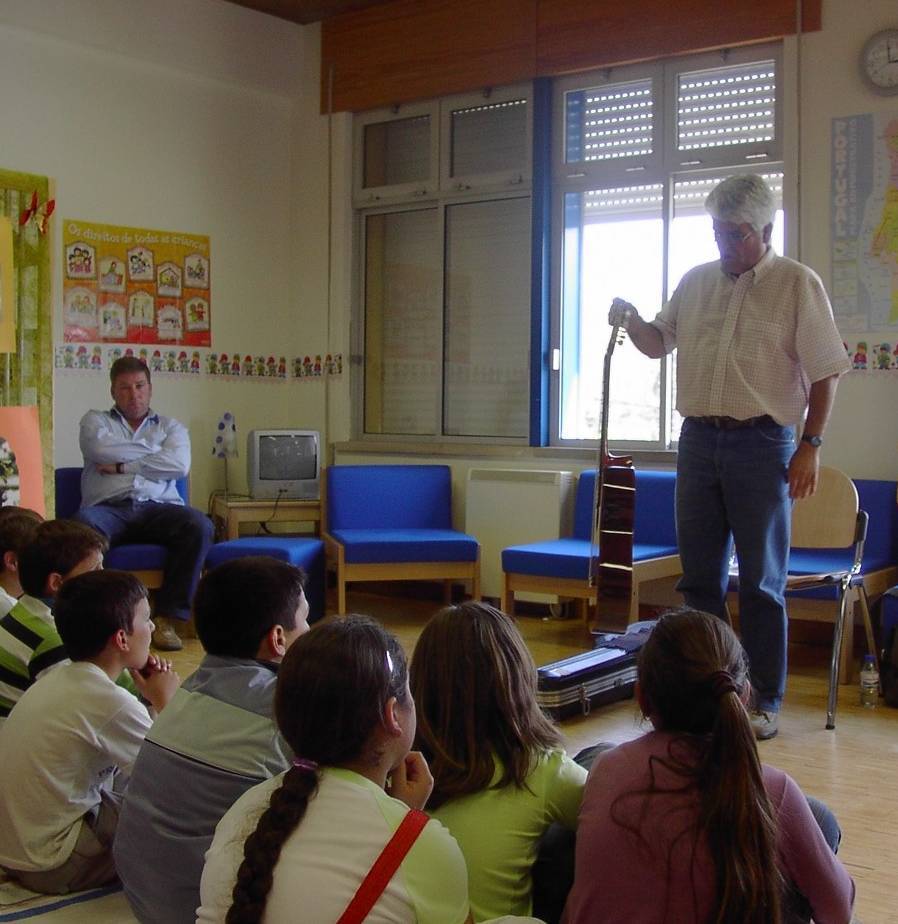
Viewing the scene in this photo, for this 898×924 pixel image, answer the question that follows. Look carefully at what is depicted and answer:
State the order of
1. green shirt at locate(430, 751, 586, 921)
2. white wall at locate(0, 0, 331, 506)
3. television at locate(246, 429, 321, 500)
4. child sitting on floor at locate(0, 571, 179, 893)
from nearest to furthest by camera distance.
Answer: green shirt at locate(430, 751, 586, 921) < child sitting on floor at locate(0, 571, 179, 893) < white wall at locate(0, 0, 331, 506) < television at locate(246, 429, 321, 500)

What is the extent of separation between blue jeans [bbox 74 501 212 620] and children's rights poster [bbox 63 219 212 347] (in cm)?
113

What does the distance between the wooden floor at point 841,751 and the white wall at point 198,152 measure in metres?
1.93

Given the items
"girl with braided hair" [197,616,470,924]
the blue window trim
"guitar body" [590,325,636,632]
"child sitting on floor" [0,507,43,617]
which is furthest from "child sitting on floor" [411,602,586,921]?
the blue window trim

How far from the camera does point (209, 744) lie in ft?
6.26

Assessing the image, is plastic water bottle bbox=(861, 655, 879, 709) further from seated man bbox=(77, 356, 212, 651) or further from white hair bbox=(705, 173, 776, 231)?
seated man bbox=(77, 356, 212, 651)

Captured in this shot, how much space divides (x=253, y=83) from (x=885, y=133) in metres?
3.43

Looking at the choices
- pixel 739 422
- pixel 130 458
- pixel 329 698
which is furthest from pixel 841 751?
pixel 130 458

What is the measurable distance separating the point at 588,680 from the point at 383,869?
8.31ft

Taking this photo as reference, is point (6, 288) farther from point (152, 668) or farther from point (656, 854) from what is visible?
point (656, 854)

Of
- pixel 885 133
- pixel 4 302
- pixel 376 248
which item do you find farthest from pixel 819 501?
pixel 4 302

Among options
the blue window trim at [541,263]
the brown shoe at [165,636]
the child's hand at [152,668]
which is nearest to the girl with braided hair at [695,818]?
the child's hand at [152,668]

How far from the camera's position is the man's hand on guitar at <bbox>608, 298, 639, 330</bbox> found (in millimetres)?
3654

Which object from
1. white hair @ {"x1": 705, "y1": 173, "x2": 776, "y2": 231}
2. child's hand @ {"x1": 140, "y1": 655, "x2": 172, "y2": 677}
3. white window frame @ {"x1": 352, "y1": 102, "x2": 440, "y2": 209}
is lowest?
child's hand @ {"x1": 140, "y1": 655, "x2": 172, "y2": 677}

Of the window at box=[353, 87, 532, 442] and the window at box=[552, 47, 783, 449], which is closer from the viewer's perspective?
the window at box=[552, 47, 783, 449]
